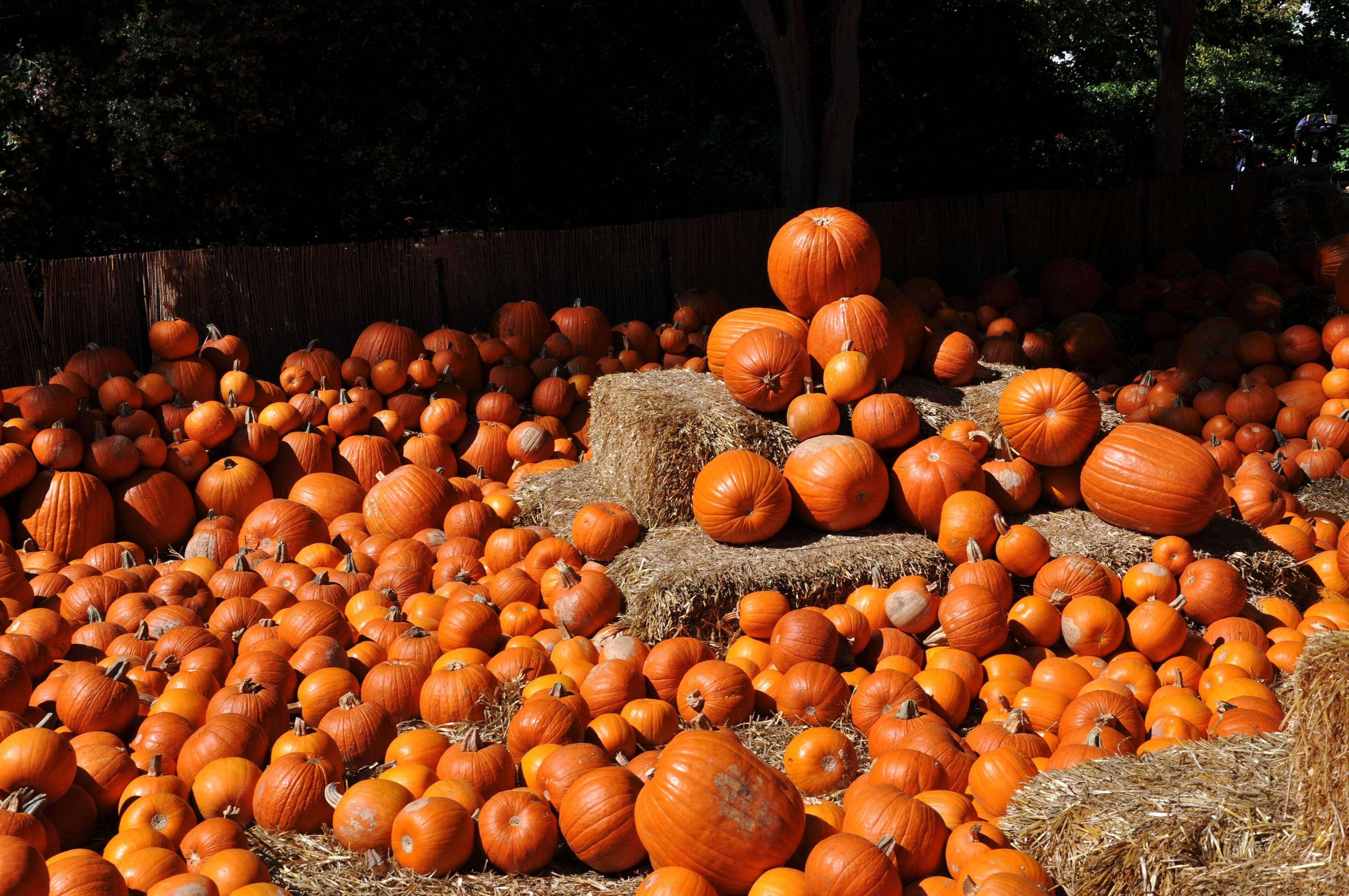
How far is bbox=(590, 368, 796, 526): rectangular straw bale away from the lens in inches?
210

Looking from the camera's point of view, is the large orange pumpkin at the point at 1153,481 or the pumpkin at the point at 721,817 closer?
the pumpkin at the point at 721,817

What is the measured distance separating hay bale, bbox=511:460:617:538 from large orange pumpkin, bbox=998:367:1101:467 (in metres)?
2.27

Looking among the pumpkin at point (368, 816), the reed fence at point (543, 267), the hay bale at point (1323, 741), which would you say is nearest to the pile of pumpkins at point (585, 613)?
the pumpkin at point (368, 816)

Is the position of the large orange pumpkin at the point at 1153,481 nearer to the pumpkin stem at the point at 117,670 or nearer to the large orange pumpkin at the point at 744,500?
the large orange pumpkin at the point at 744,500

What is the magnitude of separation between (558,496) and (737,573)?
1777 millimetres

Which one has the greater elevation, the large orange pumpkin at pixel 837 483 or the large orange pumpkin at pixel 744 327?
the large orange pumpkin at pixel 744 327

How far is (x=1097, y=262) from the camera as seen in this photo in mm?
10953

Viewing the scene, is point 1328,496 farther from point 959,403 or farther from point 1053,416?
point 959,403

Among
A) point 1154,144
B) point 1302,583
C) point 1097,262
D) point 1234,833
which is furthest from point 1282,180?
point 1234,833

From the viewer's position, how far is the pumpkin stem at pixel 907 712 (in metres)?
3.64

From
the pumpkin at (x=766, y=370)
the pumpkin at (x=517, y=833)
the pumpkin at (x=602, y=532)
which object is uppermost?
the pumpkin at (x=766, y=370)

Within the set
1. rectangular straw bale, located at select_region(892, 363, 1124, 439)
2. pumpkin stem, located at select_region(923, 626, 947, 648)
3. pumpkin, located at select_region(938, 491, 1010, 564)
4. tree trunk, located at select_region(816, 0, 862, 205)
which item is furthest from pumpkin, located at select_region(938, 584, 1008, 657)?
tree trunk, located at select_region(816, 0, 862, 205)

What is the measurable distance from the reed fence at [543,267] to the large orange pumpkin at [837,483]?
14.1 ft

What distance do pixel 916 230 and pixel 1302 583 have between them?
5801mm
